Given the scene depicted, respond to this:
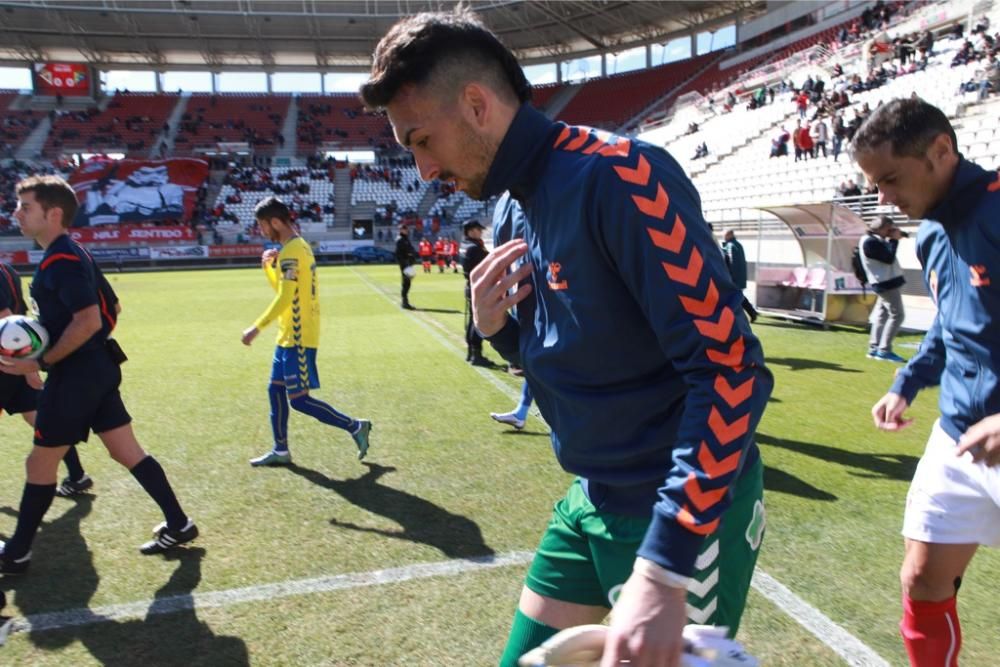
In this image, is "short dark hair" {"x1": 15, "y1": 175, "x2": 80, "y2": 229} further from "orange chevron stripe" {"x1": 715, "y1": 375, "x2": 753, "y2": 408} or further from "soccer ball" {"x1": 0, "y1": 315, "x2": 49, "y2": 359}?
"orange chevron stripe" {"x1": 715, "y1": 375, "x2": 753, "y2": 408}

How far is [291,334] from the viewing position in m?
5.09

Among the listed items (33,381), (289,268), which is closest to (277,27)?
(289,268)

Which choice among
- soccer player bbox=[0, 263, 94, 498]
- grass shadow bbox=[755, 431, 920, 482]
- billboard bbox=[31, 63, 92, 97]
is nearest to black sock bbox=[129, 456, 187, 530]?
soccer player bbox=[0, 263, 94, 498]

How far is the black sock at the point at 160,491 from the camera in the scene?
147 inches

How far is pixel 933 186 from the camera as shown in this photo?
2182 mm

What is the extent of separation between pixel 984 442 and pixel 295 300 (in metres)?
4.42

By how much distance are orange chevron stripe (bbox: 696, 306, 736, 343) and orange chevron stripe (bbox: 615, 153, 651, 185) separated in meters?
0.30

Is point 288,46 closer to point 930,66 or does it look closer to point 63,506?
point 930,66

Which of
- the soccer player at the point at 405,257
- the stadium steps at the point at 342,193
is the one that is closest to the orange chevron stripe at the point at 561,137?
the soccer player at the point at 405,257

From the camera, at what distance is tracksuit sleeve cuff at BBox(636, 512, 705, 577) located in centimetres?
118

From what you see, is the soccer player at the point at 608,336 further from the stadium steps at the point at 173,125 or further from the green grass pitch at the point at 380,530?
the stadium steps at the point at 173,125

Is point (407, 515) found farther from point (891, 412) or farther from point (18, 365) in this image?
point (891, 412)

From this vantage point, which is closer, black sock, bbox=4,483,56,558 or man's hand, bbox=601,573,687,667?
man's hand, bbox=601,573,687,667

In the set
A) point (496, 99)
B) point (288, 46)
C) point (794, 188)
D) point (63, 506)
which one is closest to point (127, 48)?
point (288, 46)
